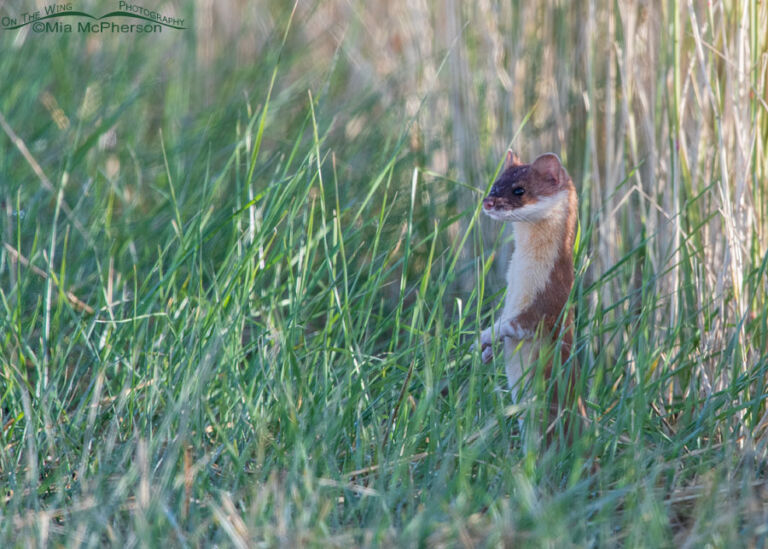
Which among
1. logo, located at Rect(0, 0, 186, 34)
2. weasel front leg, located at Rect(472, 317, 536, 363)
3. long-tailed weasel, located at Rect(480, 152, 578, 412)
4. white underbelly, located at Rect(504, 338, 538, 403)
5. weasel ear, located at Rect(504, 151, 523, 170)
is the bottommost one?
white underbelly, located at Rect(504, 338, 538, 403)

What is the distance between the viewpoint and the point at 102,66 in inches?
217

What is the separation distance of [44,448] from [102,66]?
330cm

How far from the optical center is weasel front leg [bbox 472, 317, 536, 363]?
291 cm

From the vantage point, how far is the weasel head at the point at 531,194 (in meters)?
3.00

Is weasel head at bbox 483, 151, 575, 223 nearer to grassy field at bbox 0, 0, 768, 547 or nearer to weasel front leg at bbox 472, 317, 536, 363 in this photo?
grassy field at bbox 0, 0, 768, 547

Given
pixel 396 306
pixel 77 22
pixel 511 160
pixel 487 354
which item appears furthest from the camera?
pixel 77 22

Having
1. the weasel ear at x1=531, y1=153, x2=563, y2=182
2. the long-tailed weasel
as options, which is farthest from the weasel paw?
the weasel ear at x1=531, y1=153, x2=563, y2=182

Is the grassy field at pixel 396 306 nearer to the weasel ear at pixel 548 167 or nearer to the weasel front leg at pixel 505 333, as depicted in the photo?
the weasel front leg at pixel 505 333

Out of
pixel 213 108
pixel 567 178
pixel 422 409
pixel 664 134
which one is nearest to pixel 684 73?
pixel 664 134

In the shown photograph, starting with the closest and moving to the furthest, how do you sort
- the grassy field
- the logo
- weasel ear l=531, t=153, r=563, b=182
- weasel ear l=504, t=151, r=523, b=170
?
the grassy field < weasel ear l=531, t=153, r=563, b=182 < weasel ear l=504, t=151, r=523, b=170 < the logo

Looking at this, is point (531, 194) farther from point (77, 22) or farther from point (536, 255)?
point (77, 22)

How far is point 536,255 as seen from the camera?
9.87 ft

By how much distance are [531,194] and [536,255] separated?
7.5 inches

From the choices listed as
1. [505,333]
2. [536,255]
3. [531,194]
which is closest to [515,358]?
[505,333]
